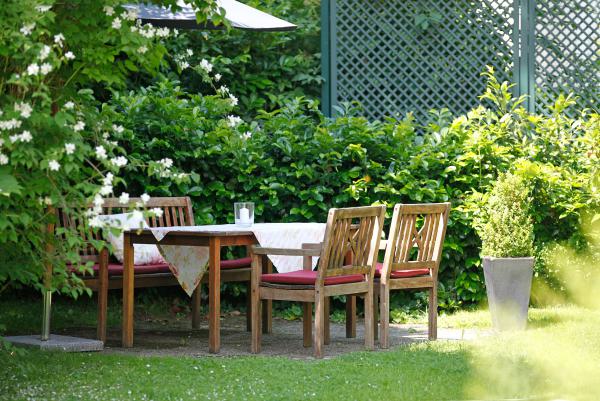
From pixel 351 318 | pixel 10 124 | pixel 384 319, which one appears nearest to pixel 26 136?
pixel 10 124

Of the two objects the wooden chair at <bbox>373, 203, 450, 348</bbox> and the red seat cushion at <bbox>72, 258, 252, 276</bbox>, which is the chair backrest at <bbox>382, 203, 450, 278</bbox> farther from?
the red seat cushion at <bbox>72, 258, 252, 276</bbox>

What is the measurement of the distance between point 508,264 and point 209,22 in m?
2.57

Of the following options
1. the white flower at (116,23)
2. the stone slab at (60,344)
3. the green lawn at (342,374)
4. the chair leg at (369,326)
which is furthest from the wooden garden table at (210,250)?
the white flower at (116,23)

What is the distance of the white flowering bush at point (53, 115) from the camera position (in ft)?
13.0

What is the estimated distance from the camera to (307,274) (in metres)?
5.84

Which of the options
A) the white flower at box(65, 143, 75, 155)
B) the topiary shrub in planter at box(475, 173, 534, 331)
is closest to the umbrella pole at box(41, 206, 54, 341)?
the white flower at box(65, 143, 75, 155)

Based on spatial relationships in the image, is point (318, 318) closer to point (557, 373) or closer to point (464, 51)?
point (557, 373)

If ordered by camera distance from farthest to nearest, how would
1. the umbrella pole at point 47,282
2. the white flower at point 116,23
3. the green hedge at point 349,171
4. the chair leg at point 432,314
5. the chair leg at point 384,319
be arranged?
the green hedge at point 349,171
the chair leg at point 432,314
the chair leg at point 384,319
the umbrella pole at point 47,282
the white flower at point 116,23

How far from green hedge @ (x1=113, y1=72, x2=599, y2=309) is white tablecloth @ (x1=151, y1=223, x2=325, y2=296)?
133 centimetres

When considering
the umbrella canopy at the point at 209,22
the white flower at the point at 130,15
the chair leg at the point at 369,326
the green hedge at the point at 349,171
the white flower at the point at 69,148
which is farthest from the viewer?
the green hedge at the point at 349,171

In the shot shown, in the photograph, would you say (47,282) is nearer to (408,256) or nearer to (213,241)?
(213,241)

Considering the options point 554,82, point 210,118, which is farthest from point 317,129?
point 554,82

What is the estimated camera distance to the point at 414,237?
6.45 meters

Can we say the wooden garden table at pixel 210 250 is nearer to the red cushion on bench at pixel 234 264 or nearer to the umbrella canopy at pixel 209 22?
the red cushion on bench at pixel 234 264
